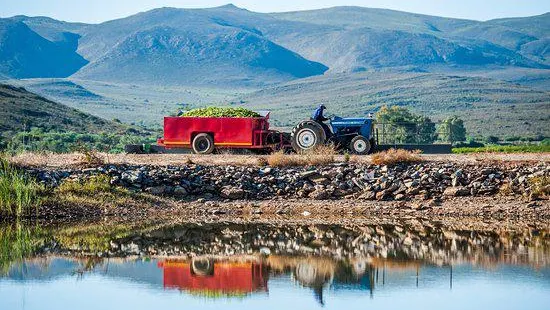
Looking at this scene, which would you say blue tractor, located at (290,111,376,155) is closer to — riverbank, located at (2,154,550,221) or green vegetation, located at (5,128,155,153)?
riverbank, located at (2,154,550,221)

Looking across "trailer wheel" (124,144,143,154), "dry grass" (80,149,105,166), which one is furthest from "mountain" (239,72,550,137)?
"dry grass" (80,149,105,166)

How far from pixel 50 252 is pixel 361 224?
838 cm

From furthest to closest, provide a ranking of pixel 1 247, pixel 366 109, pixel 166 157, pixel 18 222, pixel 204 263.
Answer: pixel 366 109 < pixel 166 157 < pixel 18 222 < pixel 1 247 < pixel 204 263

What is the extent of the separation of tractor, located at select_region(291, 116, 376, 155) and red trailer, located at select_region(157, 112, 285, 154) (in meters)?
0.90

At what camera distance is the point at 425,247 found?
→ 83.9 ft

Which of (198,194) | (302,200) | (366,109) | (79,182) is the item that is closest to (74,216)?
(79,182)

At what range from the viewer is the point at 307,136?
35.5 metres

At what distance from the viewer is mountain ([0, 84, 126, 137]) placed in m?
64.7

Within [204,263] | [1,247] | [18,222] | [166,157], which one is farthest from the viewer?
[166,157]

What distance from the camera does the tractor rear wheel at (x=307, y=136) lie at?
35.4 meters

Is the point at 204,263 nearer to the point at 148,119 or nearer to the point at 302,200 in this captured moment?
the point at 302,200

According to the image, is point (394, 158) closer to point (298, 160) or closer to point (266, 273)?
point (298, 160)

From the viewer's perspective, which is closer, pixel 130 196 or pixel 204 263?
pixel 204 263

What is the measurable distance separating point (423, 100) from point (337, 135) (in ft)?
341
